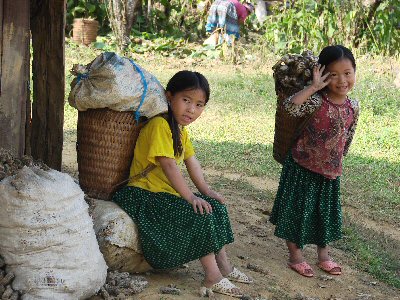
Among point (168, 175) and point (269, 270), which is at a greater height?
point (168, 175)

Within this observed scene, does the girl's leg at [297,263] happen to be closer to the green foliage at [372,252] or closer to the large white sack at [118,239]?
the green foliage at [372,252]

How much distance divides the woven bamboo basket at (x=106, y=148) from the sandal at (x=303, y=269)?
48.9 inches

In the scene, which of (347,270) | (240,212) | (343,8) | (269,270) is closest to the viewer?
(269,270)

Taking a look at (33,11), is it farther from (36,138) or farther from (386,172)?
(386,172)

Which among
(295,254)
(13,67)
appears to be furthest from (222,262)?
(13,67)

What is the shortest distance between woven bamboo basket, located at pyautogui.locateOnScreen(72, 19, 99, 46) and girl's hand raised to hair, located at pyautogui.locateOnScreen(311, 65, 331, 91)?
390 inches

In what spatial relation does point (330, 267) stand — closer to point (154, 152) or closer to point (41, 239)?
point (154, 152)

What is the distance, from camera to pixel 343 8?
519 inches

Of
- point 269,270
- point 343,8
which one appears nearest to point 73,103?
point 269,270

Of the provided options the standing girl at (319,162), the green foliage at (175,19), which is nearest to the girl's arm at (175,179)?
the standing girl at (319,162)

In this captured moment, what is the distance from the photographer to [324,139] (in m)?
4.38

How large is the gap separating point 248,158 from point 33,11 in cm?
371

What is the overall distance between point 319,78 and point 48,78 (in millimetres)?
1693

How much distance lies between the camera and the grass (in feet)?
20.7
